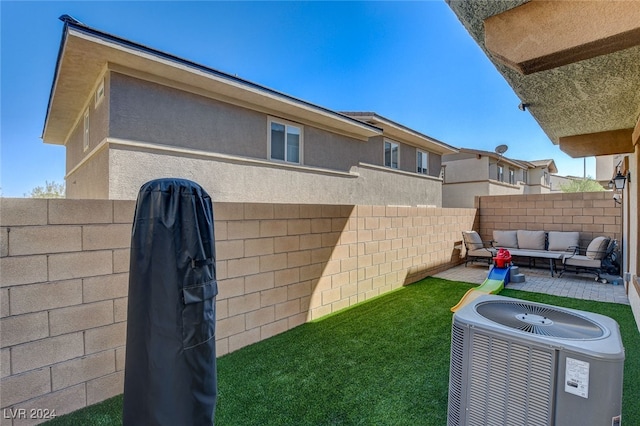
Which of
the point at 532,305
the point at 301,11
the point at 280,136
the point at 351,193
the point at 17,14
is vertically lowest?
the point at 532,305

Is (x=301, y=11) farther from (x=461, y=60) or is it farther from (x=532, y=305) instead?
(x=532, y=305)

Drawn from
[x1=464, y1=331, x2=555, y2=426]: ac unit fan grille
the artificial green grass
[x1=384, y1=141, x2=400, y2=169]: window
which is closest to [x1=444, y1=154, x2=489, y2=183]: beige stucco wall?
[x1=384, y1=141, x2=400, y2=169]: window

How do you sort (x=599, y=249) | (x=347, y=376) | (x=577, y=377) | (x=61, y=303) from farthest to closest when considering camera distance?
(x=599, y=249) → (x=347, y=376) → (x=61, y=303) → (x=577, y=377)

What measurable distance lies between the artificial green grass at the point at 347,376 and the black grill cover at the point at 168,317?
88cm

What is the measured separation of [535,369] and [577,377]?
17 cm

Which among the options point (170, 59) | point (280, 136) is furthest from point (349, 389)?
point (280, 136)

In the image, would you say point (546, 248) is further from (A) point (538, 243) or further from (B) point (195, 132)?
(B) point (195, 132)

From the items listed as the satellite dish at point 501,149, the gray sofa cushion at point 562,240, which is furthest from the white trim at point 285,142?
the satellite dish at point 501,149

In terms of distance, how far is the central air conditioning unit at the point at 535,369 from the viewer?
145cm

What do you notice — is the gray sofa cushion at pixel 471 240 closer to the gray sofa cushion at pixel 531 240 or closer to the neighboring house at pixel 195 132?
the gray sofa cushion at pixel 531 240

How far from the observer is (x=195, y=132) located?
6.79 metres

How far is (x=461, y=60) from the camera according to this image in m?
10.6

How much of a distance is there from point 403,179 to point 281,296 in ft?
31.0

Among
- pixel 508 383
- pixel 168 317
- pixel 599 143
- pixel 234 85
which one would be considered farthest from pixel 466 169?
pixel 168 317
